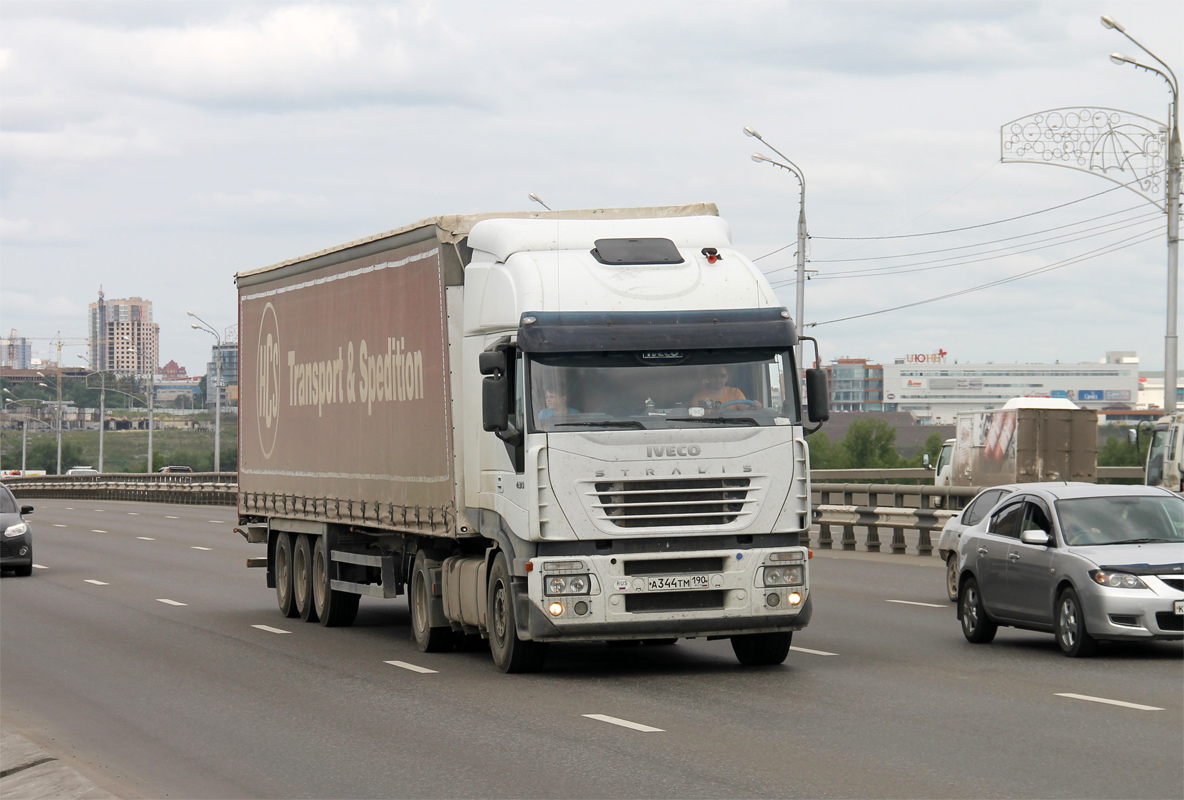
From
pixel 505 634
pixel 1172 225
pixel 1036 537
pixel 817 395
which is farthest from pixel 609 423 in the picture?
pixel 1172 225

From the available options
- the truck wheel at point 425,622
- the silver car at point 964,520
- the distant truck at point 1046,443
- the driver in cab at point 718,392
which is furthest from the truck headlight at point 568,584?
the distant truck at point 1046,443

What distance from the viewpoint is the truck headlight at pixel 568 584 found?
507 inches

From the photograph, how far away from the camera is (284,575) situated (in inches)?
798

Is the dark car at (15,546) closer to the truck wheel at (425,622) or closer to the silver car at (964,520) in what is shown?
the truck wheel at (425,622)

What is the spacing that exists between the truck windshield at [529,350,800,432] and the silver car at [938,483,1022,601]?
446cm

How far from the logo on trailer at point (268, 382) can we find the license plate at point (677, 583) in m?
8.41

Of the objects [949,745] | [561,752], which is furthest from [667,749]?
[949,745]

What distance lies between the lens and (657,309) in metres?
13.4

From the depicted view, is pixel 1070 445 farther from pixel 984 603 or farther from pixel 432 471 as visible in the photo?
pixel 432 471

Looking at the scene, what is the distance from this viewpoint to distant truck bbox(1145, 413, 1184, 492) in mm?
26444

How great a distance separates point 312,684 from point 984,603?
6177 millimetres

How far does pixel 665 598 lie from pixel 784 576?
0.97m

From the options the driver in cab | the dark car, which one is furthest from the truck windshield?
the dark car

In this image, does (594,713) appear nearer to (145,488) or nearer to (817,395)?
(817,395)
